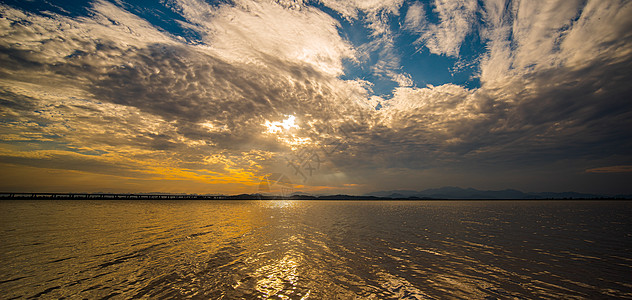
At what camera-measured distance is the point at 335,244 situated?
24656 millimetres

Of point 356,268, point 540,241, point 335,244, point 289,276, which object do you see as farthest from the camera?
point 540,241

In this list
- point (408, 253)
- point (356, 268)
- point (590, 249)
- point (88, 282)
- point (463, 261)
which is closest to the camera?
point (88, 282)

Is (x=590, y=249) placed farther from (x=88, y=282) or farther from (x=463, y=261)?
(x=88, y=282)

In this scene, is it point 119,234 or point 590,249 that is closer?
point 590,249

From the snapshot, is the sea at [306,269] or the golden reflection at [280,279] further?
the sea at [306,269]

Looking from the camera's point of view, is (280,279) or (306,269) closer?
(280,279)

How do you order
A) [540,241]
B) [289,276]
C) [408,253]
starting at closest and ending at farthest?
[289,276] < [408,253] < [540,241]

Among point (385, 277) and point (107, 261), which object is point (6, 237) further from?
point (385, 277)

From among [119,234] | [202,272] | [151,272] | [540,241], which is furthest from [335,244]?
[119,234]

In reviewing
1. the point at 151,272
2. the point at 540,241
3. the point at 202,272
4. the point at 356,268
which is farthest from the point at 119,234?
the point at 540,241

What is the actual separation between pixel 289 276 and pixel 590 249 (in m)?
29.6

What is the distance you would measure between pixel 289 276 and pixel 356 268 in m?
4.89

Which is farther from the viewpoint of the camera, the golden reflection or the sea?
the sea

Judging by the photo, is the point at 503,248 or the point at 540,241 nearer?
the point at 503,248
